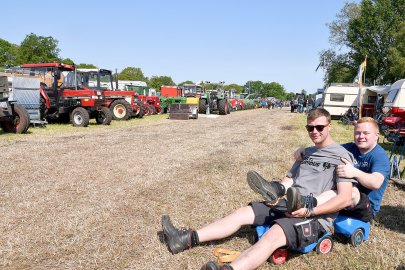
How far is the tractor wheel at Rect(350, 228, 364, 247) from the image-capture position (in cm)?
323

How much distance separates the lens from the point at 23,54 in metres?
69.2

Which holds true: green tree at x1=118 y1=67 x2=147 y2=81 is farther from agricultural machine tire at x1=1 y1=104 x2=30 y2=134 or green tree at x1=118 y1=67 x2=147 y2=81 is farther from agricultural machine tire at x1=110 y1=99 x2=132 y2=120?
agricultural machine tire at x1=1 y1=104 x2=30 y2=134

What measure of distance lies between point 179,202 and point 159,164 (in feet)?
7.69

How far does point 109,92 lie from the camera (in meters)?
16.2

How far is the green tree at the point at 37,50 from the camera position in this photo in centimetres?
6862

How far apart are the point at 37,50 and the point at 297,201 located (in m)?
76.6

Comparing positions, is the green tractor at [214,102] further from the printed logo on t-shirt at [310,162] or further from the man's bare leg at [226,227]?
the man's bare leg at [226,227]

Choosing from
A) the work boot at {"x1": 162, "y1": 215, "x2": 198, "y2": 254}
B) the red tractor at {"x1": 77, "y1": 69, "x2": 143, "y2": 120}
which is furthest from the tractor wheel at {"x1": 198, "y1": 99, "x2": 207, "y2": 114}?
the work boot at {"x1": 162, "y1": 215, "x2": 198, "y2": 254}

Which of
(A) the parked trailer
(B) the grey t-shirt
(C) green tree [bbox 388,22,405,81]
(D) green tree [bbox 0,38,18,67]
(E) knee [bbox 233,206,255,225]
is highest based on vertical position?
(D) green tree [bbox 0,38,18,67]

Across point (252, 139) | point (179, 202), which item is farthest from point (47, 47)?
point (179, 202)

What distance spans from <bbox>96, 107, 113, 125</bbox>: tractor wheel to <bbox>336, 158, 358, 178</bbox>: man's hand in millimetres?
12774

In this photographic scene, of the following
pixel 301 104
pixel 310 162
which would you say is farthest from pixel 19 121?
pixel 301 104

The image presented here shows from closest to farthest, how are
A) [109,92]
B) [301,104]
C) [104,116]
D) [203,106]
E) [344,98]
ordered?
[104,116] < [109,92] < [344,98] < [203,106] < [301,104]

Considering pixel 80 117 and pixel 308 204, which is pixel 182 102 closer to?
pixel 80 117
